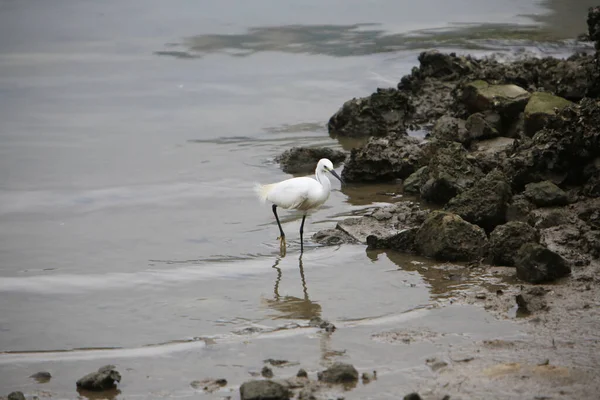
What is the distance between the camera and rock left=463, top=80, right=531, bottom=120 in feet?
39.2

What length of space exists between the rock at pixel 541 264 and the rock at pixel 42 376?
13.0ft

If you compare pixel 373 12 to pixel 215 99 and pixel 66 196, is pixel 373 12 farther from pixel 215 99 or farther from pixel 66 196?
pixel 66 196

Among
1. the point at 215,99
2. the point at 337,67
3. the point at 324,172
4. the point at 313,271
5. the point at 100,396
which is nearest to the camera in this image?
the point at 100,396

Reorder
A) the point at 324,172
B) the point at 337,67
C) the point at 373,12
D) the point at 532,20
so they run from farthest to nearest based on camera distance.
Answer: the point at 373,12 < the point at 532,20 < the point at 337,67 < the point at 324,172

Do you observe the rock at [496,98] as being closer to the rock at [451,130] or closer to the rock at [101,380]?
the rock at [451,130]

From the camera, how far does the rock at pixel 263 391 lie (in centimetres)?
560

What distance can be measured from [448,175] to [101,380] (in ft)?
16.4

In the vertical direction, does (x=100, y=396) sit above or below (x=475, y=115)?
below

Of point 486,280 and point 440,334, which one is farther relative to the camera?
point 486,280

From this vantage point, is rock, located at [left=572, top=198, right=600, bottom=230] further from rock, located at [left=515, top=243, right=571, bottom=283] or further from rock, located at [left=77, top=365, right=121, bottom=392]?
rock, located at [left=77, top=365, right=121, bottom=392]

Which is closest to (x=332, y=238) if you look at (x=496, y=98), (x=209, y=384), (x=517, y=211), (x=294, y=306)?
(x=294, y=306)

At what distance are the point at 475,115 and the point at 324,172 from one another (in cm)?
306

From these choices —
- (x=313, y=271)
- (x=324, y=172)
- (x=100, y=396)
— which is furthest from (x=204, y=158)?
(x=100, y=396)

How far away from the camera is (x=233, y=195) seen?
11273 millimetres
